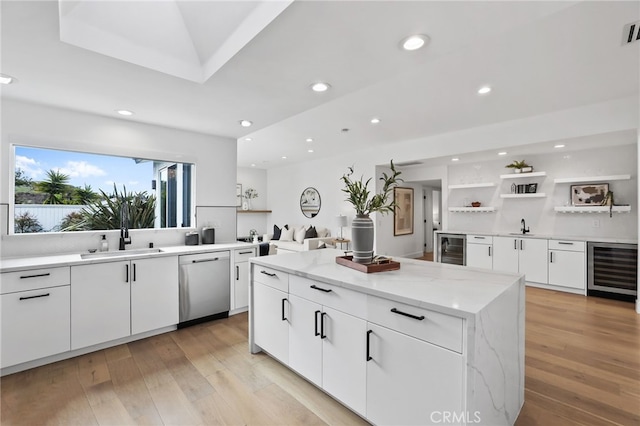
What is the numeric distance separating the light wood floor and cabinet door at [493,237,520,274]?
2082 millimetres

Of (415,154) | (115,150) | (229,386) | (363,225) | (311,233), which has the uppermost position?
(415,154)

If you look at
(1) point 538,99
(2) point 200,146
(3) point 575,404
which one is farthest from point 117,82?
(1) point 538,99

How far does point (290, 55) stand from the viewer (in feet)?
6.17

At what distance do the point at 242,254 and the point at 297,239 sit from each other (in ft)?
13.1

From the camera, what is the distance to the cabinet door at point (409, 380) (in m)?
1.27

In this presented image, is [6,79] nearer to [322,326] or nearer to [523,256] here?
[322,326]

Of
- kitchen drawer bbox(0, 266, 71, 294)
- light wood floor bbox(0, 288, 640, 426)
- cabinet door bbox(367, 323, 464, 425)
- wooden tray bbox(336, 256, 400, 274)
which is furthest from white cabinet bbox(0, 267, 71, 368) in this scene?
cabinet door bbox(367, 323, 464, 425)

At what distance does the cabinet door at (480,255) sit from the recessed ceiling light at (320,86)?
4.53m

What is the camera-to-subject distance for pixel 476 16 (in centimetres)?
153

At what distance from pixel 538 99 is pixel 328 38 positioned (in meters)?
3.22

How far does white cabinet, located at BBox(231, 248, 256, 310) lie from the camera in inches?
140

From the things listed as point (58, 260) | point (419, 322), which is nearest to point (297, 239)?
point (58, 260)

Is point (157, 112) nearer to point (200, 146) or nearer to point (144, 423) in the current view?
point (200, 146)

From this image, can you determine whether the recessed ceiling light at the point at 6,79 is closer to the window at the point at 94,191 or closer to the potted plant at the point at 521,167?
the window at the point at 94,191
